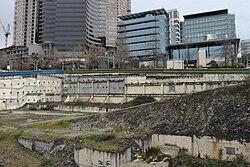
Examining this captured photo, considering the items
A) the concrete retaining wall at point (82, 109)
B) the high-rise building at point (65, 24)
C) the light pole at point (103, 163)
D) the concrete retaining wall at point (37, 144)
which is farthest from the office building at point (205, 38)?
the light pole at point (103, 163)

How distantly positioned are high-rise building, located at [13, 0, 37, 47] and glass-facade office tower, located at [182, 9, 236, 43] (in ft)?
291

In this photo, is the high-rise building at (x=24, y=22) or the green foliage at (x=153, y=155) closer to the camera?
the green foliage at (x=153, y=155)

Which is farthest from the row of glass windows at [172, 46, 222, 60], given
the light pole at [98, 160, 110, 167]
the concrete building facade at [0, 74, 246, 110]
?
the light pole at [98, 160, 110, 167]

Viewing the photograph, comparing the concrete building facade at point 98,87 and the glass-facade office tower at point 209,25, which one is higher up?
the glass-facade office tower at point 209,25

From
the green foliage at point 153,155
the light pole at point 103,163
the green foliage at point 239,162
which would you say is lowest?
the light pole at point 103,163

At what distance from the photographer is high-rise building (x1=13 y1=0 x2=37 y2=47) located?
148125mm

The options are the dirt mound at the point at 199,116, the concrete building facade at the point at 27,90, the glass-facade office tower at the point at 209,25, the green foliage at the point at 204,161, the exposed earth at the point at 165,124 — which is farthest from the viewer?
the glass-facade office tower at the point at 209,25

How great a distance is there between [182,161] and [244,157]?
3299mm

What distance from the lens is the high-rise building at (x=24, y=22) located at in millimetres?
148125

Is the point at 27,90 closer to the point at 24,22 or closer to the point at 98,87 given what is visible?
the point at 98,87

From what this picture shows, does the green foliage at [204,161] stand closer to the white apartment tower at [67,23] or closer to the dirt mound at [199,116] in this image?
the dirt mound at [199,116]

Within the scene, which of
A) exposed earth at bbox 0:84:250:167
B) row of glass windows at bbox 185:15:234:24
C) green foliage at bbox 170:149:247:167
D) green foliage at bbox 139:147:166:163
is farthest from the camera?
row of glass windows at bbox 185:15:234:24

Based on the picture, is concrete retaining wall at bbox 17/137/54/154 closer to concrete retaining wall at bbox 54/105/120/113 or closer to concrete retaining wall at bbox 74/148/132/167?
concrete retaining wall at bbox 74/148/132/167

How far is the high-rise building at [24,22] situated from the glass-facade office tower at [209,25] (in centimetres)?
8861
